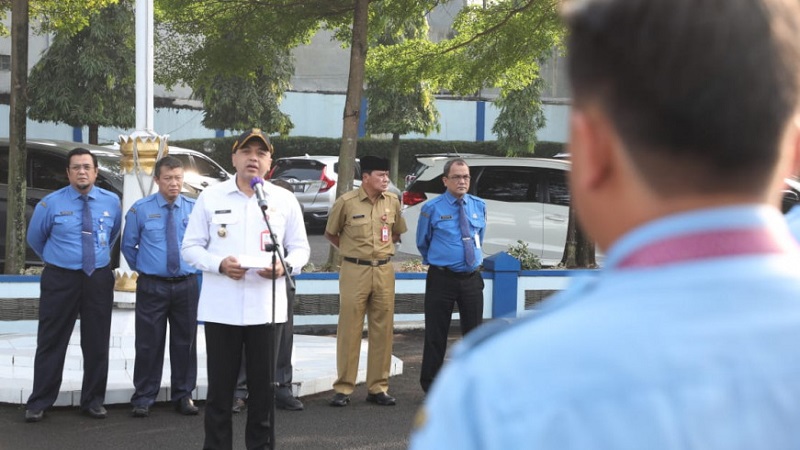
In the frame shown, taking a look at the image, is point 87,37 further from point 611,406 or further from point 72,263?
point 611,406

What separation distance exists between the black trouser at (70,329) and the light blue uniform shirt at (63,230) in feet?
0.31

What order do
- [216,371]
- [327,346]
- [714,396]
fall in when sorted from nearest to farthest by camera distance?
1. [714,396]
2. [216,371]
3. [327,346]

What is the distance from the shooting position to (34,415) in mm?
8211

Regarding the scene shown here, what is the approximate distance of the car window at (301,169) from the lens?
22.8 meters

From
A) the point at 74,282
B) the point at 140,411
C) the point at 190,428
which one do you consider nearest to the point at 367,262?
the point at 190,428

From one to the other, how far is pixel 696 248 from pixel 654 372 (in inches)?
5.4

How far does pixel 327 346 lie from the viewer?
11.2 meters

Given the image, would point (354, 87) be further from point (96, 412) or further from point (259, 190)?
point (259, 190)

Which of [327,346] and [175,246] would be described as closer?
[175,246]

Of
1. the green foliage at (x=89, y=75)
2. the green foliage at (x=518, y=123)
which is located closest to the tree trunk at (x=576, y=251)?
the green foliage at (x=89, y=75)

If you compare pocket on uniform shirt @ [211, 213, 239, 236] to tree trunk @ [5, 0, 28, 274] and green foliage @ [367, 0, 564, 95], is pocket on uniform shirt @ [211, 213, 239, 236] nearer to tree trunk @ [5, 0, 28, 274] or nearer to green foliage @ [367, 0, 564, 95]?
tree trunk @ [5, 0, 28, 274]

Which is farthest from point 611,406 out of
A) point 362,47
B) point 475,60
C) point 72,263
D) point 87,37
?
point 87,37

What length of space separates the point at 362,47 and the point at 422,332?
3.72 meters

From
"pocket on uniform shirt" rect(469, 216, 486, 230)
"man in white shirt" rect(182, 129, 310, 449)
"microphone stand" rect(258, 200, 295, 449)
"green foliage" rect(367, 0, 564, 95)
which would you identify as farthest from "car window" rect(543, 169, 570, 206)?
"microphone stand" rect(258, 200, 295, 449)
